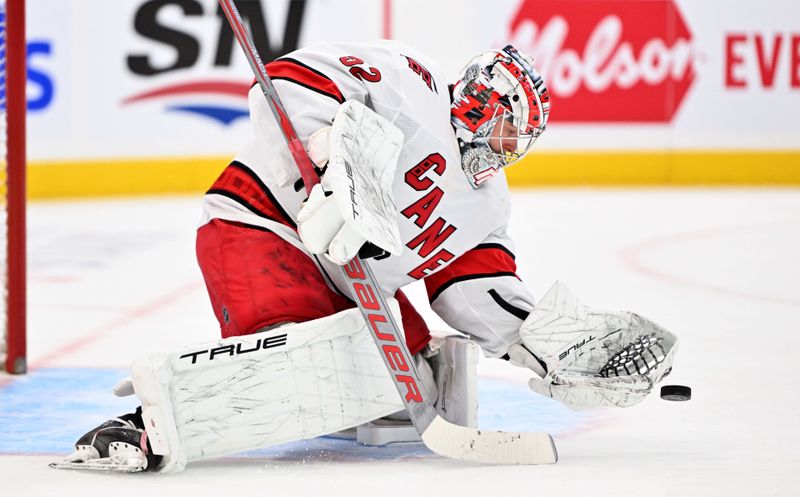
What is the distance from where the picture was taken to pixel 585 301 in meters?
4.63

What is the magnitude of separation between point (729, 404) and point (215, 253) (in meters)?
1.22

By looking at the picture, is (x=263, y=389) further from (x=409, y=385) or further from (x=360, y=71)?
(x=360, y=71)

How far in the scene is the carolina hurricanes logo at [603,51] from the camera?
8078 millimetres

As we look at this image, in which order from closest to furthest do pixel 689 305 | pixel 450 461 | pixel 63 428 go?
1. pixel 450 461
2. pixel 63 428
3. pixel 689 305

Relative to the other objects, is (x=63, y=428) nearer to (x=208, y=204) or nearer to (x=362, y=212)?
(x=208, y=204)

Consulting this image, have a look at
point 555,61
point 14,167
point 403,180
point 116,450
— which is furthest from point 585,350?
point 555,61

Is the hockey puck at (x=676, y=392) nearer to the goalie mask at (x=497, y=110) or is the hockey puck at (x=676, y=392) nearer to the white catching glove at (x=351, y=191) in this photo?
the goalie mask at (x=497, y=110)

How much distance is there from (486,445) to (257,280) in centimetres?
51

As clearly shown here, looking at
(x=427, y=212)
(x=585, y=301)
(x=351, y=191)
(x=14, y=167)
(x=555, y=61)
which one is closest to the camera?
(x=351, y=191)

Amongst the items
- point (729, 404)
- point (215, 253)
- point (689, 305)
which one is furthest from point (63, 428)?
point (689, 305)

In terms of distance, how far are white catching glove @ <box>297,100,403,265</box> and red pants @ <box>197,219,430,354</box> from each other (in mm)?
120

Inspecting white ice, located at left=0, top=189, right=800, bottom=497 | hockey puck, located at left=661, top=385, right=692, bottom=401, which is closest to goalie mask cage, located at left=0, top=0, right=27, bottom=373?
white ice, located at left=0, top=189, right=800, bottom=497

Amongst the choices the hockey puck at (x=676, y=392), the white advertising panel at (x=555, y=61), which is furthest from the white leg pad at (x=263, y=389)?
the white advertising panel at (x=555, y=61)

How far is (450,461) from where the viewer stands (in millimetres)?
2588
